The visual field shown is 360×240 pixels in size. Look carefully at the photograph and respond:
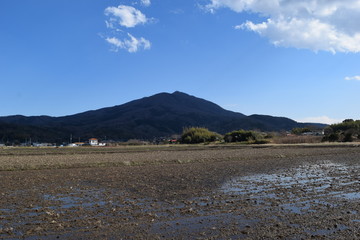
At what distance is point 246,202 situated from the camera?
37.0ft

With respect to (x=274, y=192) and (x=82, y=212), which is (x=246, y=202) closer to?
(x=274, y=192)

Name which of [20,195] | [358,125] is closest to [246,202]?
[20,195]

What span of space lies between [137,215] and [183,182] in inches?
301

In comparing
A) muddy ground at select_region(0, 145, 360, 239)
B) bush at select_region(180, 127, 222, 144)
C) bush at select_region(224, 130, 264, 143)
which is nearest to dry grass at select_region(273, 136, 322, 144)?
bush at select_region(224, 130, 264, 143)

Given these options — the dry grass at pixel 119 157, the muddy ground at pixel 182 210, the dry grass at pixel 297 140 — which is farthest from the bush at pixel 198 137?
the muddy ground at pixel 182 210

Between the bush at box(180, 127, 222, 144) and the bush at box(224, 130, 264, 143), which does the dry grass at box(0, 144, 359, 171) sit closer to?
the bush at box(224, 130, 264, 143)

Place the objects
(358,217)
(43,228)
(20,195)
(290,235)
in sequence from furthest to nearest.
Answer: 1. (20,195)
2. (358,217)
3. (43,228)
4. (290,235)

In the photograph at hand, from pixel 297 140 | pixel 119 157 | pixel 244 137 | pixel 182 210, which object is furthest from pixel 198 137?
pixel 182 210

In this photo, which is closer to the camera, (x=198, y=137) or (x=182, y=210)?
(x=182, y=210)

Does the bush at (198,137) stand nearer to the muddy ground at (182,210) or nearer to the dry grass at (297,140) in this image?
the dry grass at (297,140)

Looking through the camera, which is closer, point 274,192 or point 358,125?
point 274,192

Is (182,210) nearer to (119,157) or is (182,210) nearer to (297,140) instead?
(119,157)

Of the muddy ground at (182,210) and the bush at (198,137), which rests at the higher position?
the bush at (198,137)

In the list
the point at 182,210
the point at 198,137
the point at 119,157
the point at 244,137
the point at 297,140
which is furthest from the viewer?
the point at 198,137
